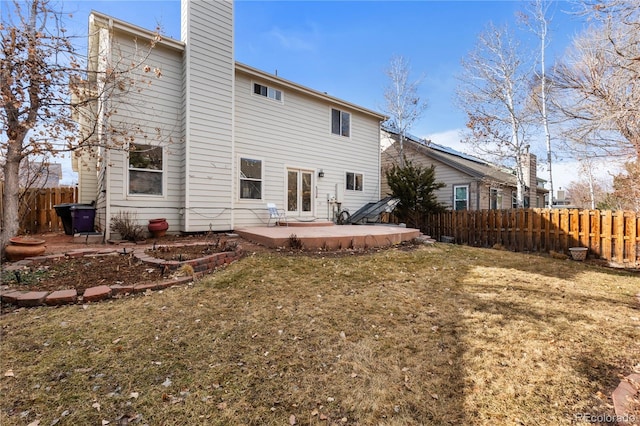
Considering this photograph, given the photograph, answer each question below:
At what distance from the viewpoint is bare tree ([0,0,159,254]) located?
4824mm

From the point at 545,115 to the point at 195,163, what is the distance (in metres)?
12.8

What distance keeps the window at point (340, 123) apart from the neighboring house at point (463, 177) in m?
4.70

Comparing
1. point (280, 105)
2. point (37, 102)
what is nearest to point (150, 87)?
point (37, 102)

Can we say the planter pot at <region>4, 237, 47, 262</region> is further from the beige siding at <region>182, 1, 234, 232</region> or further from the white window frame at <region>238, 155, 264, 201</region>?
the white window frame at <region>238, 155, 264, 201</region>

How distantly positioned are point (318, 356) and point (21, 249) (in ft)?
17.5

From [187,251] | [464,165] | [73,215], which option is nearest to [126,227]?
[73,215]

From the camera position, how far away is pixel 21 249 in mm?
4715

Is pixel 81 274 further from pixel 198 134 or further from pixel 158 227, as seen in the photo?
pixel 198 134

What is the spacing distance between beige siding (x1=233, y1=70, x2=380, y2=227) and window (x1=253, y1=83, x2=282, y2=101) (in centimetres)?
12

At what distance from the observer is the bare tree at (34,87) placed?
4824mm

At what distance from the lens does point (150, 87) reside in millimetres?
7484

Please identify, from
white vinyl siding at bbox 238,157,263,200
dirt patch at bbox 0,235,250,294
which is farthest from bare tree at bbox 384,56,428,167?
dirt patch at bbox 0,235,250,294

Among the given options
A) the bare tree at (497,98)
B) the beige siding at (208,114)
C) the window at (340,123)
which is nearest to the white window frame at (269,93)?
the beige siding at (208,114)

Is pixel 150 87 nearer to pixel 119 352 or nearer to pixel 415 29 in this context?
pixel 119 352
